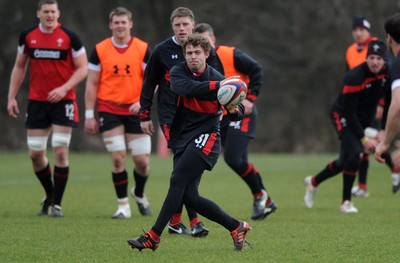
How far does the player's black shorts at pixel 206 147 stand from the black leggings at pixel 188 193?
30mm

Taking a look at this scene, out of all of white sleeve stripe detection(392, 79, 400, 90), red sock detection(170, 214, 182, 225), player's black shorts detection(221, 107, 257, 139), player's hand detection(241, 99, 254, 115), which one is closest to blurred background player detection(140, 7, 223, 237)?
red sock detection(170, 214, 182, 225)

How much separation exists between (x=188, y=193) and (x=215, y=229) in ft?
5.68

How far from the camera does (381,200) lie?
12641 mm

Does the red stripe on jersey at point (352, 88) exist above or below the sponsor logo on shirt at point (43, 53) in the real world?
below

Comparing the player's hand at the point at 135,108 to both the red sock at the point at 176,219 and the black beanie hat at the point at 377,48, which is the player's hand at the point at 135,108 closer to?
the red sock at the point at 176,219

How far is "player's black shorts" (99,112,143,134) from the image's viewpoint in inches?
419

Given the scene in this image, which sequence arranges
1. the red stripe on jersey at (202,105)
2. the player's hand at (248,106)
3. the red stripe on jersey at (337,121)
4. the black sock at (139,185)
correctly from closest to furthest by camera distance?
1. the red stripe on jersey at (202,105)
2. the player's hand at (248,106)
3. the black sock at (139,185)
4. the red stripe on jersey at (337,121)

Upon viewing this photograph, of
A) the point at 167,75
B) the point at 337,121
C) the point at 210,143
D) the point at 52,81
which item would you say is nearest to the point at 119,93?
the point at 52,81

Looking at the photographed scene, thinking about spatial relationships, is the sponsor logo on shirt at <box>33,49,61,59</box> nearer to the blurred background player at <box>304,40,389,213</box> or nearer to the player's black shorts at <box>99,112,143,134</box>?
the player's black shorts at <box>99,112,143,134</box>

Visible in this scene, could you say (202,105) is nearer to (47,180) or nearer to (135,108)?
(135,108)

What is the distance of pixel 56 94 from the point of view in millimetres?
10641

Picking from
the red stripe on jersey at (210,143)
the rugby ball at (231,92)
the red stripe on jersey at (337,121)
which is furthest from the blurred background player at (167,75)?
the red stripe on jersey at (337,121)

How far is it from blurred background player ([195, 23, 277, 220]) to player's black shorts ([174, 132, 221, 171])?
7.95 ft

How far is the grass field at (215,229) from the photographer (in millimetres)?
7418
